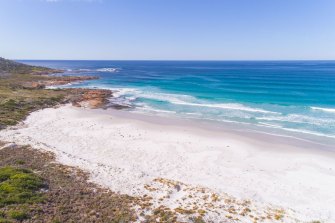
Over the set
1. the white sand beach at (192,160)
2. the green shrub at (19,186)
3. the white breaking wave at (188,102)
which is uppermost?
the green shrub at (19,186)

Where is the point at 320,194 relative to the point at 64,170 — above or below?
below

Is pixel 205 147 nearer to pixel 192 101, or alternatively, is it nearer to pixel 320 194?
pixel 320 194

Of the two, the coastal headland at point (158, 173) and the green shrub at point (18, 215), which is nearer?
the green shrub at point (18, 215)

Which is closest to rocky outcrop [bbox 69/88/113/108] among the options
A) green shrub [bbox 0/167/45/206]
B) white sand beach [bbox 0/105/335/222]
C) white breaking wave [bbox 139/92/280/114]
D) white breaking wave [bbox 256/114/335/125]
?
white breaking wave [bbox 139/92/280/114]

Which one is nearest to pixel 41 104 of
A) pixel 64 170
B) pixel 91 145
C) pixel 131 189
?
pixel 91 145

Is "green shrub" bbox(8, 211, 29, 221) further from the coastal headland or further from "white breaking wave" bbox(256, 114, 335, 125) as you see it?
"white breaking wave" bbox(256, 114, 335, 125)

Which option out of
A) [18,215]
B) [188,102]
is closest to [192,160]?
[18,215]

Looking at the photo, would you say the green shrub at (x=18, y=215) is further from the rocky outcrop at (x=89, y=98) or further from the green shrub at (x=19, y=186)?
the rocky outcrop at (x=89, y=98)

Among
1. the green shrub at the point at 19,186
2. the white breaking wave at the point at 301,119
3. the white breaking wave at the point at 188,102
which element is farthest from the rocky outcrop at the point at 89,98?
the green shrub at the point at 19,186
